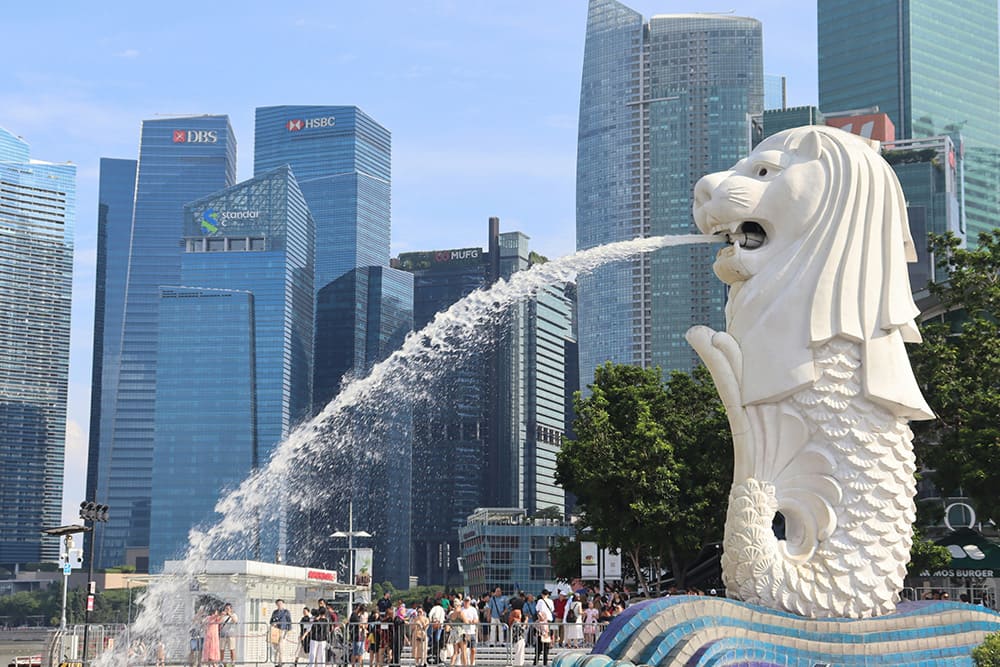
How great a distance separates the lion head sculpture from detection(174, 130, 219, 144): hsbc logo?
187 m

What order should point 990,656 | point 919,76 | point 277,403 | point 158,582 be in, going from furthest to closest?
1. point 277,403
2. point 919,76
3. point 158,582
4. point 990,656

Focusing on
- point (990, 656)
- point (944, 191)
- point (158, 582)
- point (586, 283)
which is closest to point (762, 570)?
point (990, 656)

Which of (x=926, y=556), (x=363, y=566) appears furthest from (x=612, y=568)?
(x=363, y=566)

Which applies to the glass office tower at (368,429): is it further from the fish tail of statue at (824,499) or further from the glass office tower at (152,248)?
the fish tail of statue at (824,499)

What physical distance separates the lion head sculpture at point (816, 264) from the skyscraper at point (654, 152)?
133757 millimetres

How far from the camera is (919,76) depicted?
480 feet

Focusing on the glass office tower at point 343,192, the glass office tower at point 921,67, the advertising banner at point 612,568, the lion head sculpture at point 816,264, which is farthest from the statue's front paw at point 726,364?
the glass office tower at point 343,192

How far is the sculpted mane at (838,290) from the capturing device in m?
17.5

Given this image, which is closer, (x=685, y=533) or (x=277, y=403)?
(x=685, y=533)

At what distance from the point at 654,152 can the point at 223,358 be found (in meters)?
57.5

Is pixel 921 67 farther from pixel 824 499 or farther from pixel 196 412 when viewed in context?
pixel 824 499

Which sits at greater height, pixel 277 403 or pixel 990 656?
pixel 277 403

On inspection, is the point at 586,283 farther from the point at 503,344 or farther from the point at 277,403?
the point at 277,403

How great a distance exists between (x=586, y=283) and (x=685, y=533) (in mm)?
133347
